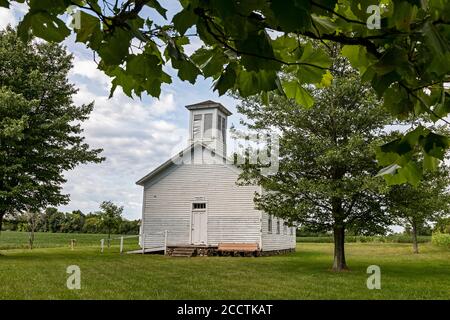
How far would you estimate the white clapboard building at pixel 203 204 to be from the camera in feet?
83.8

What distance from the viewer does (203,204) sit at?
27031 millimetres

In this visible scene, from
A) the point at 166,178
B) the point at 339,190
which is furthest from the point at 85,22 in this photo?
the point at 166,178

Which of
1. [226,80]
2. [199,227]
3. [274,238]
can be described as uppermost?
[226,80]

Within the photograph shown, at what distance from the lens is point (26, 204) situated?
72.5ft

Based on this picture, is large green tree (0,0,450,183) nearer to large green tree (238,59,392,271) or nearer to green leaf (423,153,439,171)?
green leaf (423,153,439,171)

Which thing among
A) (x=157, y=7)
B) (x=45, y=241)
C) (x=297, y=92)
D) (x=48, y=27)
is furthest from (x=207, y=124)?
(x=45, y=241)

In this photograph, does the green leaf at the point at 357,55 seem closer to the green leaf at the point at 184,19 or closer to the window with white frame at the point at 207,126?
the green leaf at the point at 184,19

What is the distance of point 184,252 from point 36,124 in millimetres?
10773

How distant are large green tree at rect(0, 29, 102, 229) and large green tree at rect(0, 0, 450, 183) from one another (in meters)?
19.9

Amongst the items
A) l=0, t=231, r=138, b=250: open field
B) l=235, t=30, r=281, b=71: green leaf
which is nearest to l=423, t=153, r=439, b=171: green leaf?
l=235, t=30, r=281, b=71: green leaf

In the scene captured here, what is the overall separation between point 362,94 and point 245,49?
15.7m

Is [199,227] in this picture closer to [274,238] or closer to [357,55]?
[274,238]

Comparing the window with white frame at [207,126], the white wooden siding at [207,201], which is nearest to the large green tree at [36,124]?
the white wooden siding at [207,201]
